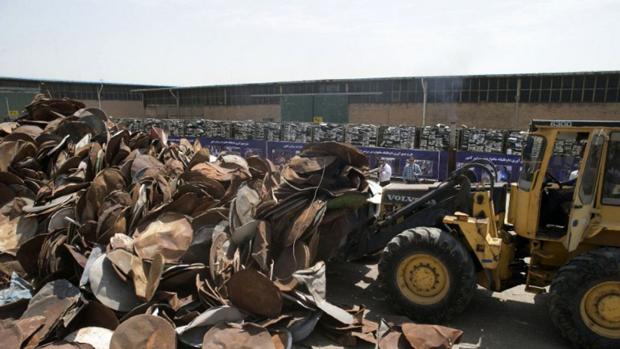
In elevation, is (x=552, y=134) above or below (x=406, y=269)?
above

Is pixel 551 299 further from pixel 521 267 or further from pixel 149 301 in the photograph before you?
pixel 149 301

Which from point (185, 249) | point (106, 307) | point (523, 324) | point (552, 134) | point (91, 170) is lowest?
point (523, 324)

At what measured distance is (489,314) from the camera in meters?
5.70

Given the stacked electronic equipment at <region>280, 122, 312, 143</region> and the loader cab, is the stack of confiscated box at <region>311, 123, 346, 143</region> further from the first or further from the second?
the loader cab

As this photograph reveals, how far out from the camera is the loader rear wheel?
523 centimetres

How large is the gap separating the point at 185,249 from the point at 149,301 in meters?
0.91

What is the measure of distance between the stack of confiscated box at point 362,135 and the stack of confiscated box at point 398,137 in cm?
34

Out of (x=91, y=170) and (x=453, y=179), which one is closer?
(x=453, y=179)

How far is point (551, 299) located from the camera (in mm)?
4723

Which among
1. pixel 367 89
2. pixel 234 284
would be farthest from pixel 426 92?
pixel 234 284

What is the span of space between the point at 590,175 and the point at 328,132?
16.6 m

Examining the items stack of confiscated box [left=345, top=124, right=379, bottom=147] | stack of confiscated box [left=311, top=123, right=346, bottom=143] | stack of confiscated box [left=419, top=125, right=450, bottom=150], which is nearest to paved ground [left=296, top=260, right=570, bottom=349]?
stack of confiscated box [left=419, top=125, right=450, bottom=150]

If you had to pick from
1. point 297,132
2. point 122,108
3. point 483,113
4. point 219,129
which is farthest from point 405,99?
point 122,108

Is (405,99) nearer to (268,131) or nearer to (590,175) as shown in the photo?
(268,131)
